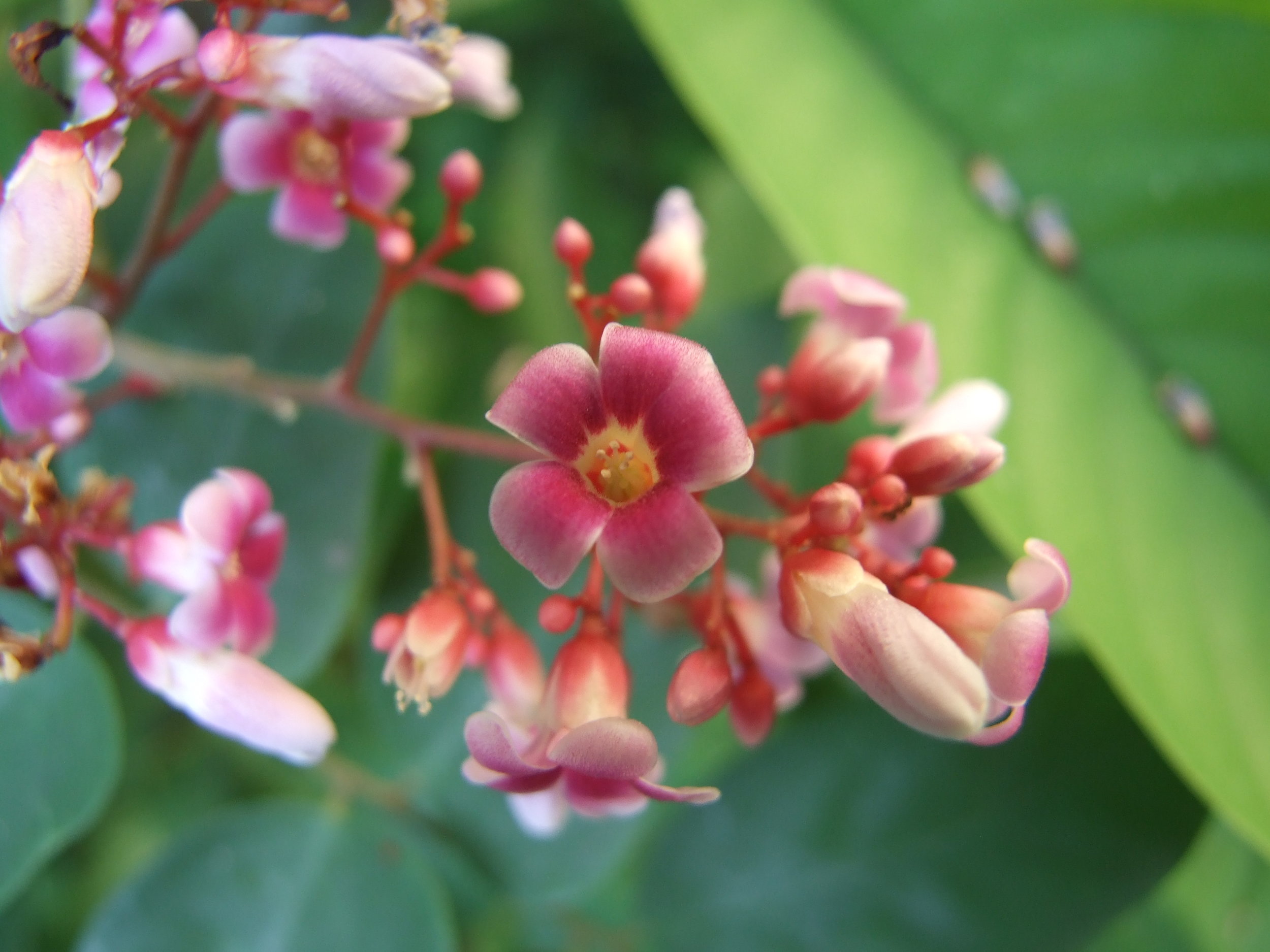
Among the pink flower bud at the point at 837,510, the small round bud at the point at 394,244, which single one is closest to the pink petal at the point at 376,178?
the small round bud at the point at 394,244

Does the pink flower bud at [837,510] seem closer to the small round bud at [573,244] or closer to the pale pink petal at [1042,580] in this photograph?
the pale pink petal at [1042,580]

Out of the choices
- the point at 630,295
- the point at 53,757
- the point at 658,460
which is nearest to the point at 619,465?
the point at 658,460

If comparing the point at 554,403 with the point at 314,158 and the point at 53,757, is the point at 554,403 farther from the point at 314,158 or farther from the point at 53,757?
the point at 53,757

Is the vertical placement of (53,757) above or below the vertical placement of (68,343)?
below

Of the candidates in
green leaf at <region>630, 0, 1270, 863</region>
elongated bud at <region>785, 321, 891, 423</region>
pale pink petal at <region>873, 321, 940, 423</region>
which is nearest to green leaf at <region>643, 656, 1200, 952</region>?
green leaf at <region>630, 0, 1270, 863</region>

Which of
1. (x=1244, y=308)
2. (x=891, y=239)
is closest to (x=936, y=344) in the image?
(x=891, y=239)

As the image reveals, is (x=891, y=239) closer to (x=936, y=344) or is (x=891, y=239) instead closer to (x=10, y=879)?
(x=936, y=344)
